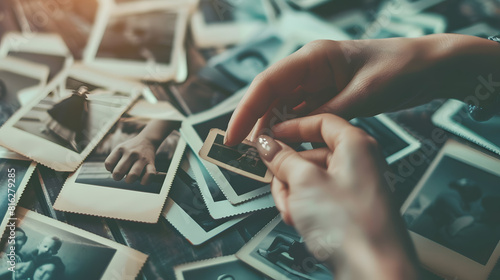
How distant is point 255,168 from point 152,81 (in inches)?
23.0

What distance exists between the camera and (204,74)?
1165mm

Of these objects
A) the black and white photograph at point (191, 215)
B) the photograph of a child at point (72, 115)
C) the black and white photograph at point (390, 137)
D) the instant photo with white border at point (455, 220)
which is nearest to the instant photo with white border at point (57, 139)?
the photograph of a child at point (72, 115)

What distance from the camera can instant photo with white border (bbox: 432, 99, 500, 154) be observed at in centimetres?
96

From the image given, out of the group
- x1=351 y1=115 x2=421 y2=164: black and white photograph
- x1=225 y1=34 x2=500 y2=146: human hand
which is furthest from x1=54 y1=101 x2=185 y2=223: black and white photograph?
x1=351 y1=115 x2=421 y2=164: black and white photograph

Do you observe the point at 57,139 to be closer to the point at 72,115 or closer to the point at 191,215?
the point at 72,115

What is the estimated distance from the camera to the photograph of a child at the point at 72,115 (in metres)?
0.95

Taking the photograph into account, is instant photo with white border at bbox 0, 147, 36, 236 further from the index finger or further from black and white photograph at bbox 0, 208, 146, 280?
the index finger

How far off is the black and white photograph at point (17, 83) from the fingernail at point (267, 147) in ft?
2.83

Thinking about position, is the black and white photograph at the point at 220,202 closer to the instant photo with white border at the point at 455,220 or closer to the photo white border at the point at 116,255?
the photo white border at the point at 116,255

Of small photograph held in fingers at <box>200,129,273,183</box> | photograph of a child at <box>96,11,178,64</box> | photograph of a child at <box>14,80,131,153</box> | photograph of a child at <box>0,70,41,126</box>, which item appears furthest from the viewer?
photograph of a child at <box>96,11,178,64</box>

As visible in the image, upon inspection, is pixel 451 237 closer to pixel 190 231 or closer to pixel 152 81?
pixel 190 231

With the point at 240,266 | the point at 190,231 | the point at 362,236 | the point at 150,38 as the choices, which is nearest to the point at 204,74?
the point at 150,38

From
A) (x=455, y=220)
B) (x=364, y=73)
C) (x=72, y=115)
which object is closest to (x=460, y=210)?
(x=455, y=220)

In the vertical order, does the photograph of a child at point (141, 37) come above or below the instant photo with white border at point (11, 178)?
above
